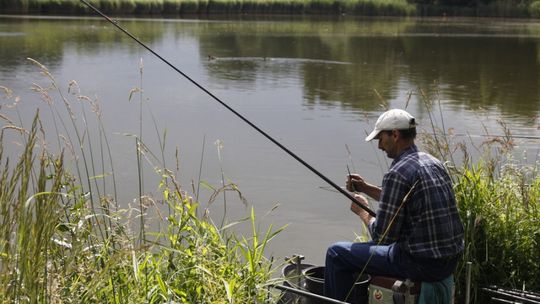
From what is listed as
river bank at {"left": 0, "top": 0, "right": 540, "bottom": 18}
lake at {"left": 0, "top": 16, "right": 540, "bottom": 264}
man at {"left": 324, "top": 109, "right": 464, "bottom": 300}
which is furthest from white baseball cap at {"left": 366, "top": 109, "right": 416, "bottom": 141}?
river bank at {"left": 0, "top": 0, "right": 540, "bottom": 18}

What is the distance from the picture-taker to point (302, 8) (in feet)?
144

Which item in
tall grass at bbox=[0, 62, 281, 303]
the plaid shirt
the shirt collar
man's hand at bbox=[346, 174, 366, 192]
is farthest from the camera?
man's hand at bbox=[346, 174, 366, 192]

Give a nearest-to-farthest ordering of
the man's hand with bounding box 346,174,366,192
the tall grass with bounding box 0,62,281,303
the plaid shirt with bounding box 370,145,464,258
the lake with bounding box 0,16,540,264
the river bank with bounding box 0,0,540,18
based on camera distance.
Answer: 1. the tall grass with bounding box 0,62,281,303
2. the plaid shirt with bounding box 370,145,464,258
3. the man's hand with bounding box 346,174,366,192
4. the lake with bounding box 0,16,540,264
5. the river bank with bounding box 0,0,540,18

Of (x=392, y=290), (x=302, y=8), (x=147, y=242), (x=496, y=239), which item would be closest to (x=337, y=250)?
(x=392, y=290)

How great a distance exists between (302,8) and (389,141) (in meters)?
41.6

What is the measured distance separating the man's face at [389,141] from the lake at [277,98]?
806 millimetres

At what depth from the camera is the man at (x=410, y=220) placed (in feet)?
9.62

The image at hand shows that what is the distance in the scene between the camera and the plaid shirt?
293 centimetres

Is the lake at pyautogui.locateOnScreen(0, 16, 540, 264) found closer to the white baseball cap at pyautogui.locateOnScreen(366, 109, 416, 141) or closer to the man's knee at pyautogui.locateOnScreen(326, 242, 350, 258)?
the man's knee at pyautogui.locateOnScreen(326, 242, 350, 258)

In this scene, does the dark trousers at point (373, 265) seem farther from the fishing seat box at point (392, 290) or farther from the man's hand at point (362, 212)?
the man's hand at point (362, 212)

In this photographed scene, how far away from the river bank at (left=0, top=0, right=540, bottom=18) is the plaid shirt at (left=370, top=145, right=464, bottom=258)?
33.1 meters

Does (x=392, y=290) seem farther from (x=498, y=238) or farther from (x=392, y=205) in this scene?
(x=498, y=238)

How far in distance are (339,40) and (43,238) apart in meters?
23.6

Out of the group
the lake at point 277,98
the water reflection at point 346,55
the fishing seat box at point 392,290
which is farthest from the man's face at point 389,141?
the water reflection at point 346,55
